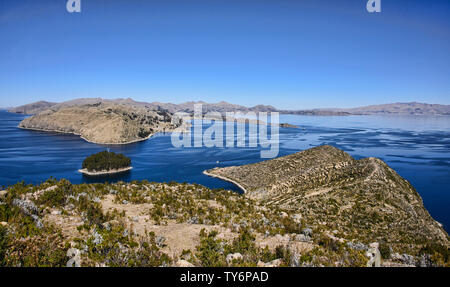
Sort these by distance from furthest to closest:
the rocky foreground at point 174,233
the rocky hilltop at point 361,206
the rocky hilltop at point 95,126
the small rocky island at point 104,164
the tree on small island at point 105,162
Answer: the rocky hilltop at point 95,126, the tree on small island at point 105,162, the small rocky island at point 104,164, the rocky hilltop at point 361,206, the rocky foreground at point 174,233

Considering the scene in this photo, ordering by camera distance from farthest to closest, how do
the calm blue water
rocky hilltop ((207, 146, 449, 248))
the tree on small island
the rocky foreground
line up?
the tree on small island < the calm blue water < rocky hilltop ((207, 146, 449, 248)) < the rocky foreground

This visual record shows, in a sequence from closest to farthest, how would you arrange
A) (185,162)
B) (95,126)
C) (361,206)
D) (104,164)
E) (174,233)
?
(174,233) → (361,206) → (104,164) → (185,162) → (95,126)

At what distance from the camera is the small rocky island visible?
78.6 metres

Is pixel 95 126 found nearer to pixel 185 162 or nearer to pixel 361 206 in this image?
pixel 185 162

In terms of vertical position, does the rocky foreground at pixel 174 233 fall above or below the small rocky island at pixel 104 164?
above

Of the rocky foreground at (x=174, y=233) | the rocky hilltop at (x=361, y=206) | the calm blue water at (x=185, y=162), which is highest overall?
the rocky foreground at (x=174, y=233)

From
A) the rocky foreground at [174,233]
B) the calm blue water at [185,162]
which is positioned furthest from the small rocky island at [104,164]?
the rocky foreground at [174,233]

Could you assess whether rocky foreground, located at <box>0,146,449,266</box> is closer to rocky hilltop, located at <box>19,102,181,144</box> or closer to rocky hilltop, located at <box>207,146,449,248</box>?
rocky hilltop, located at <box>207,146,449,248</box>

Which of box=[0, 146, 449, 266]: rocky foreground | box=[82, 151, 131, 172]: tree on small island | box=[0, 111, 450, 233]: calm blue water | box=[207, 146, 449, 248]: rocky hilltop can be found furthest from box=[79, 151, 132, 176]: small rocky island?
box=[0, 146, 449, 266]: rocky foreground

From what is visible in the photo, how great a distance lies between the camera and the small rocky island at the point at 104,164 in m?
78.6

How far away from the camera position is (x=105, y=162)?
8144cm

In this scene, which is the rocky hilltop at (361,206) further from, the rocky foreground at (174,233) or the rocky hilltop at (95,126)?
the rocky hilltop at (95,126)

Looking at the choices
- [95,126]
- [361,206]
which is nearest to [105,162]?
[361,206]

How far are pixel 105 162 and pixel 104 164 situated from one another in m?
0.86
